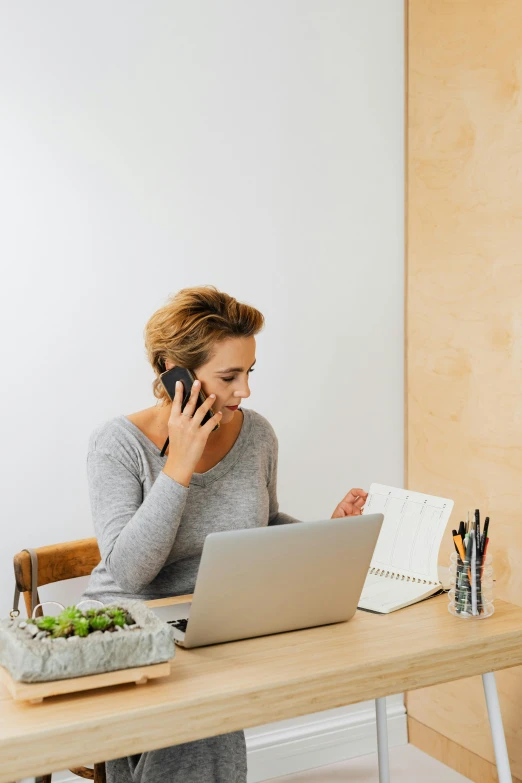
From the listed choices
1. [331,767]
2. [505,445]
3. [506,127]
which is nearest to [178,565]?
[505,445]

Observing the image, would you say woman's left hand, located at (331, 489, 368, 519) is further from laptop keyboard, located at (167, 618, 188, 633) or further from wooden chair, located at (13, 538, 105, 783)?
wooden chair, located at (13, 538, 105, 783)

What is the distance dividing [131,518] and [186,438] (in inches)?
7.1

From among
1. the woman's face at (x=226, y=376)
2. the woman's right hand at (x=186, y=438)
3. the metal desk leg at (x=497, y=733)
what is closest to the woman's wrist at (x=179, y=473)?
the woman's right hand at (x=186, y=438)

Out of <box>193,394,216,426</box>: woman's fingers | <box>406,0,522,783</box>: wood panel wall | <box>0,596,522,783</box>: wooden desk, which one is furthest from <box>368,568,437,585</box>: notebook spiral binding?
<box>406,0,522,783</box>: wood panel wall

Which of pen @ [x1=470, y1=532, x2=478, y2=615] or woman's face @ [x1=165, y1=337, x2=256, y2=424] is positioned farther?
woman's face @ [x1=165, y1=337, x2=256, y2=424]

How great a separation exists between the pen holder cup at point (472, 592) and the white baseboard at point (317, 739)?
114 cm

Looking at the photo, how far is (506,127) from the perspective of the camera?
6.79 feet

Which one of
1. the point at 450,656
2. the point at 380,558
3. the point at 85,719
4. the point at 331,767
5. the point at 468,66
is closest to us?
→ the point at 85,719

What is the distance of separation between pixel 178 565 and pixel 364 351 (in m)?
1.05

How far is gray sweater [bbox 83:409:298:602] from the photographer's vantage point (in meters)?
1.45

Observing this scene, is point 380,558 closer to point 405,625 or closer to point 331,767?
point 405,625

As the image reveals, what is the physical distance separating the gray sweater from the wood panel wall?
0.64m

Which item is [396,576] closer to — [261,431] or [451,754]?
[261,431]

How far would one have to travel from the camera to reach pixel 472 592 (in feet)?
4.50
